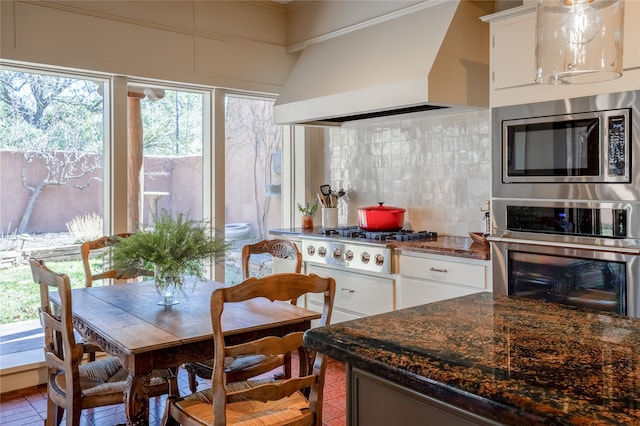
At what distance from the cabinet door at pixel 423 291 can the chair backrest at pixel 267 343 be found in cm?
142

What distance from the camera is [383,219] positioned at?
4.08 metres

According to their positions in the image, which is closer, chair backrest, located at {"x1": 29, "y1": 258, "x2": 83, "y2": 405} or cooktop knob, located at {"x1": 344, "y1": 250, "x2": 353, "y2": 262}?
chair backrest, located at {"x1": 29, "y1": 258, "x2": 83, "y2": 405}

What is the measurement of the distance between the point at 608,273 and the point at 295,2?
3.37 meters

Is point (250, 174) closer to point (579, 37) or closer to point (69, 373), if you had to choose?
point (69, 373)

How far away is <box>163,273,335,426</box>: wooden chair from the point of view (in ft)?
5.85

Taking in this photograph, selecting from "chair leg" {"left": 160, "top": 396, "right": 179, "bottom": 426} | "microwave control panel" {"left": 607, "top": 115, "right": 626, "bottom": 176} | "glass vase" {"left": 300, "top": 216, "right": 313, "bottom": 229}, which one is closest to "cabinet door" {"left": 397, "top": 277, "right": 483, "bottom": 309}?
"microwave control panel" {"left": 607, "top": 115, "right": 626, "bottom": 176}

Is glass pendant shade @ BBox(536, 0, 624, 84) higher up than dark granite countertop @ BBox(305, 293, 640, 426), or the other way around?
glass pendant shade @ BBox(536, 0, 624, 84)

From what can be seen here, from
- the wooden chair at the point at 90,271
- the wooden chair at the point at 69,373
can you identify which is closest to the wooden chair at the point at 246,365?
the wooden chair at the point at 69,373

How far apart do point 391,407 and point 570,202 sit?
1865 mm

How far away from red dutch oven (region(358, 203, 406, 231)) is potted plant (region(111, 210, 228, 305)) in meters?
1.76

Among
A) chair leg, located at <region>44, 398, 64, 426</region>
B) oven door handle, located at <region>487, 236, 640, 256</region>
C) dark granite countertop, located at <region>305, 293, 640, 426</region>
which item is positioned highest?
oven door handle, located at <region>487, 236, 640, 256</region>

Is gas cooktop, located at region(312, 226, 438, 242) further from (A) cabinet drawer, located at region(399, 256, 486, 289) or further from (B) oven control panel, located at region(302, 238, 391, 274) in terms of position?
(A) cabinet drawer, located at region(399, 256, 486, 289)

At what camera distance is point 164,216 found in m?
2.54

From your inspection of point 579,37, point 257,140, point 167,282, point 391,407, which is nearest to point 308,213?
point 257,140
